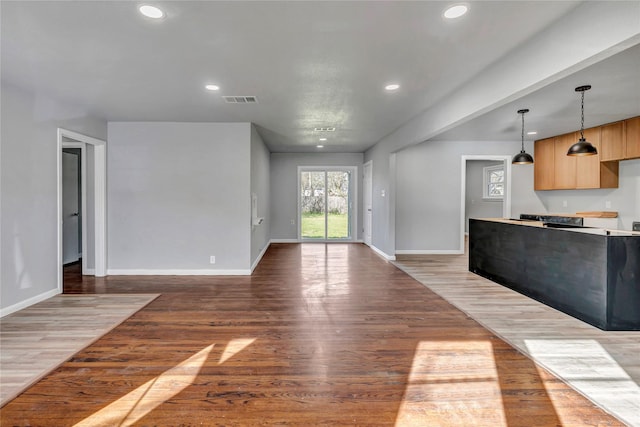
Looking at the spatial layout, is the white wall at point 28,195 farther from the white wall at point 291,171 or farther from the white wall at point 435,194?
the white wall at point 435,194

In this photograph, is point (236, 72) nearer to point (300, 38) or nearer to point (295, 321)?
point (300, 38)

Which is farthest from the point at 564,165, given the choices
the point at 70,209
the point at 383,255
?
the point at 70,209

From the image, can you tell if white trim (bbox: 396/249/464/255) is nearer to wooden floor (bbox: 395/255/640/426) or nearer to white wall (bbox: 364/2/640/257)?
wooden floor (bbox: 395/255/640/426)

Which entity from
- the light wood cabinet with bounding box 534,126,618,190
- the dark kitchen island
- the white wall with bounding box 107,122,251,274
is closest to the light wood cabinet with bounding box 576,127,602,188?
the light wood cabinet with bounding box 534,126,618,190

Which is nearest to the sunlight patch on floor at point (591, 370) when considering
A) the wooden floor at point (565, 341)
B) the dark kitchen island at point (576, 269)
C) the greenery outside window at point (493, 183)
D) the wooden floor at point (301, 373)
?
the wooden floor at point (565, 341)

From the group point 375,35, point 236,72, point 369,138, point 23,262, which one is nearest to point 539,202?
point 369,138

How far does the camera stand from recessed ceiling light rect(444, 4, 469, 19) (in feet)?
6.81

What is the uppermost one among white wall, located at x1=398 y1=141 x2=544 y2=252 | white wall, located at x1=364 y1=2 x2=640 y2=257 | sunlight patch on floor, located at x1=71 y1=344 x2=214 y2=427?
white wall, located at x1=364 y1=2 x2=640 y2=257

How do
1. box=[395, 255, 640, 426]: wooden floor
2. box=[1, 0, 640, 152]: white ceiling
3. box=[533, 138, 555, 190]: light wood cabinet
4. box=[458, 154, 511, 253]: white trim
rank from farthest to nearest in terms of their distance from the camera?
box=[458, 154, 511, 253]: white trim, box=[533, 138, 555, 190]: light wood cabinet, box=[1, 0, 640, 152]: white ceiling, box=[395, 255, 640, 426]: wooden floor

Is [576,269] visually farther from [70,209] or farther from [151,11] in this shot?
[70,209]

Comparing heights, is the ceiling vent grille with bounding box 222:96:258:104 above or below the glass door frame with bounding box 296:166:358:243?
above

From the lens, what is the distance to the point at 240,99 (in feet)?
Result: 13.1

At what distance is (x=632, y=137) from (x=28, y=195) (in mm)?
8396

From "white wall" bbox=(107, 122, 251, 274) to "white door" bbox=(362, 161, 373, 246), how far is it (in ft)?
12.2
